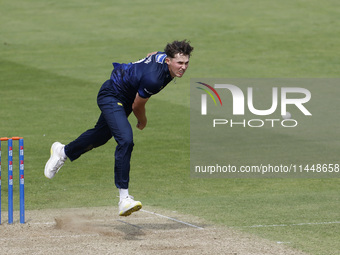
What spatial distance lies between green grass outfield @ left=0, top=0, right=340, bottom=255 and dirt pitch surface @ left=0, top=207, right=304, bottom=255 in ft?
1.64

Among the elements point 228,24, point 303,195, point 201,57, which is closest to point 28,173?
point 303,195

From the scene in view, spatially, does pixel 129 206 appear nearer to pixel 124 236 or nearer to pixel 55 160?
pixel 124 236

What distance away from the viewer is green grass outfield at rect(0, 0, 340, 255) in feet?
42.9

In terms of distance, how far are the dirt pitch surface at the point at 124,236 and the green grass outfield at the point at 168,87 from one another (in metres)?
0.50

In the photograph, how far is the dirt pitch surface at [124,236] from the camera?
32.0 feet

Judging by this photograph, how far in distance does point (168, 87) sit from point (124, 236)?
15.8m

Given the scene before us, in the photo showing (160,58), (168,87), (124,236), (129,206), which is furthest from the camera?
(168,87)

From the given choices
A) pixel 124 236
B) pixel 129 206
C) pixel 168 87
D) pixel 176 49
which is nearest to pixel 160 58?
pixel 176 49

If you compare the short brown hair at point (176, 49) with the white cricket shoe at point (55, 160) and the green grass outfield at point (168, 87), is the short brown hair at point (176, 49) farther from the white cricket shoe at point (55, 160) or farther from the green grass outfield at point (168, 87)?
the green grass outfield at point (168, 87)

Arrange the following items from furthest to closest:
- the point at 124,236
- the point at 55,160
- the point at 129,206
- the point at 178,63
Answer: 1. the point at 55,160
2. the point at 124,236
3. the point at 178,63
4. the point at 129,206

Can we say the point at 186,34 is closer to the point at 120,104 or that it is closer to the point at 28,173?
the point at 28,173

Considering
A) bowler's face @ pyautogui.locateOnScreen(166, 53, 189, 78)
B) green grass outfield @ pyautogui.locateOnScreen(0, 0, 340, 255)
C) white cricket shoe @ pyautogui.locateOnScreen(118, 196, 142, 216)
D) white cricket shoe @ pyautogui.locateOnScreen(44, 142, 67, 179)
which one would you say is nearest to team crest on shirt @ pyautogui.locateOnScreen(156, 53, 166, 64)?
bowler's face @ pyautogui.locateOnScreen(166, 53, 189, 78)

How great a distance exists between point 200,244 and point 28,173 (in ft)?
23.4

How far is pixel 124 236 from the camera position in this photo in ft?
34.8
